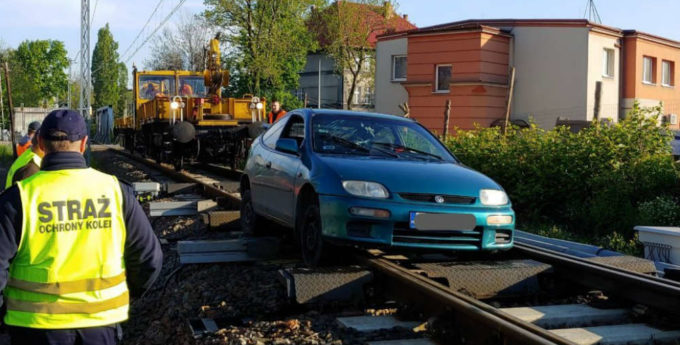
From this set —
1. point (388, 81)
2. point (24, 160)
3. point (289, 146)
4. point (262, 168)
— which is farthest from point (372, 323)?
point (388, 81)

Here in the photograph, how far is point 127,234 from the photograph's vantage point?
3447 mm

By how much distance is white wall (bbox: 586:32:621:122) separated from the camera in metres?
26.1

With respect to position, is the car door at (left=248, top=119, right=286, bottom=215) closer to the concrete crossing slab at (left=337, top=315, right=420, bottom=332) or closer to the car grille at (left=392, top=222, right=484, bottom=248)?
the car grille at (left=392, top=222, right=484, bottom=248)

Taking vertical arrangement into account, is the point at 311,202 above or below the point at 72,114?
below

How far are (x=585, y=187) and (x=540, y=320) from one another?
5.92 metres

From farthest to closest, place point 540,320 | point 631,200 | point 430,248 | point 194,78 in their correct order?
1. point 194,78
2. point 631,200
3. point 430,248
4. point 540,320

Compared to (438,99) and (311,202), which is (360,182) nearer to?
(311,202)

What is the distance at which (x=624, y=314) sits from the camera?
5.50 m

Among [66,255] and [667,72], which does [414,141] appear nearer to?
[66,255]

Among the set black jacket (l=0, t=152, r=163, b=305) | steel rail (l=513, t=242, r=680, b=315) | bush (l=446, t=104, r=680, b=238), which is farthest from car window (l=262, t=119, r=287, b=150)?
black jacket (l=0, t=152, r=163, b=305)

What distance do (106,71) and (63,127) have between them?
106801 millimetres

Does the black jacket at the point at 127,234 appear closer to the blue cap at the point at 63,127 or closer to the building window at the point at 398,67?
the blue cap at the point at 63,127

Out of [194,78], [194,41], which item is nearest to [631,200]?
[194,78]

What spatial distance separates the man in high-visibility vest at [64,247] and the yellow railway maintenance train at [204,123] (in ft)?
54.9
